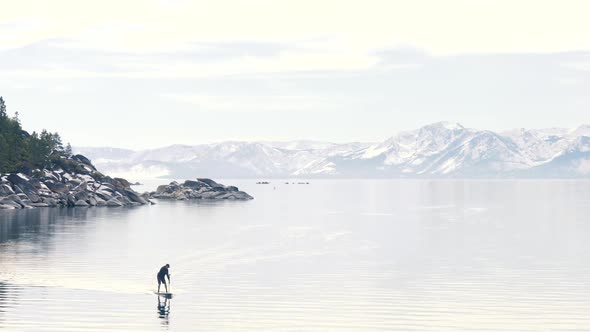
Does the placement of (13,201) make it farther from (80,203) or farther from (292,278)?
(292,278)

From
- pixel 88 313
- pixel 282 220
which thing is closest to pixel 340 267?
pixel 88 313

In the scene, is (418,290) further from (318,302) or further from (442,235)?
(442,235)

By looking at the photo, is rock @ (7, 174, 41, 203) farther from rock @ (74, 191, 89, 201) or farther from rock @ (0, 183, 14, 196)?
rock @ (74, 191, 89, 201)

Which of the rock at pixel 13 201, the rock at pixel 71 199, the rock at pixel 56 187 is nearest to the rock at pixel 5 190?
the rock at pixel 13 201

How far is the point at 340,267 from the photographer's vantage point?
7944 centimetres

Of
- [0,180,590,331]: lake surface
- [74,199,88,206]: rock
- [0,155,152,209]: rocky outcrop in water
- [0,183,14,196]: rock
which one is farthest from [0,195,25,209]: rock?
[0,180,590,331]: lake surface

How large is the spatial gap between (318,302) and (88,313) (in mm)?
15411

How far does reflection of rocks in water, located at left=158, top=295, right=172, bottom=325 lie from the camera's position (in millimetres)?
50250

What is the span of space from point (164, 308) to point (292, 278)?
744 inches

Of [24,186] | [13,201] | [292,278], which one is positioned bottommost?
[292,278]

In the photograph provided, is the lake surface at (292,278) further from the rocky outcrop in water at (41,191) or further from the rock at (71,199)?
the rock at (71,199)

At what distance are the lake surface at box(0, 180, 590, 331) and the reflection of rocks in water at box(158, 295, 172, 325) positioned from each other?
18cm

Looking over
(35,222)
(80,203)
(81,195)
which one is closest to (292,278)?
(35,222)

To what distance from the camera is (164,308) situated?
5400 centimetres
